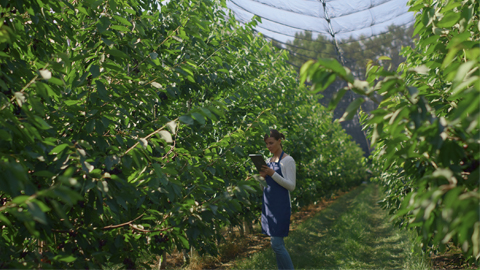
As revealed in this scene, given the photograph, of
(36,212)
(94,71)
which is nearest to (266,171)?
(94,71)

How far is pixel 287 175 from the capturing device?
3379 mm

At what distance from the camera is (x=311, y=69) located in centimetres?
104

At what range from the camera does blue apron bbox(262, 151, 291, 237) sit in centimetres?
326

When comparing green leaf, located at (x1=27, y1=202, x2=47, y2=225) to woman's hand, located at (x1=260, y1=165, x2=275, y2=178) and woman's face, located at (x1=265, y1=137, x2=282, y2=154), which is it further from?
woman's face, located at (x1=265, y1=137, x2=282, y2=154)

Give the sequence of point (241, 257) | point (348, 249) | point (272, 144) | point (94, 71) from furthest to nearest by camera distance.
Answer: point (348, 249), point (241, 257), point (272, 144), point (94, 71)

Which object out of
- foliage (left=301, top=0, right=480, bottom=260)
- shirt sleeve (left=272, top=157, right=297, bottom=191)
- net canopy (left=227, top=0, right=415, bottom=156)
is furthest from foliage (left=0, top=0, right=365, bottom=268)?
net canopy (left=227, top=0, right=415, bottom=156)

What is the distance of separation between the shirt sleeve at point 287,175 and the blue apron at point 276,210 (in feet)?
0.32

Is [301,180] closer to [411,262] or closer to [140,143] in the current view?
[411,262]

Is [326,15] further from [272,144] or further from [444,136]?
[444,136]

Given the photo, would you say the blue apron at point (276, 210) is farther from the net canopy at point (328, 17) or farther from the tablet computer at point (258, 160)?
the net canopy at point (328, 17)

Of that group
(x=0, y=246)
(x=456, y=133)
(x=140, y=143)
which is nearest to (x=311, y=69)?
(x=456, y=133)

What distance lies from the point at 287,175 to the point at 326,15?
10.7 meters

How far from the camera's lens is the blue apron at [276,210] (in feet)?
10.7

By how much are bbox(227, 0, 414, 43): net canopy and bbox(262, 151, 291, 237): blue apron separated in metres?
8.66
